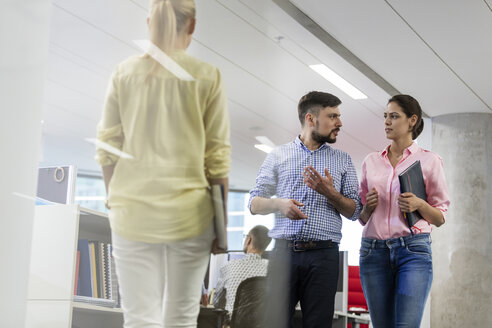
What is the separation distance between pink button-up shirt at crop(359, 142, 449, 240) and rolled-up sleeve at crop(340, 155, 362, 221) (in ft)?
0.51

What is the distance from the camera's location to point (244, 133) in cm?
212

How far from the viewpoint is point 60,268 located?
5.55 feet

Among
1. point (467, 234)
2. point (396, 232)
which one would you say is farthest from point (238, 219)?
point (467, 234)

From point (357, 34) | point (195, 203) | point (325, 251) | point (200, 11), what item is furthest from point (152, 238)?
point (357, 34)

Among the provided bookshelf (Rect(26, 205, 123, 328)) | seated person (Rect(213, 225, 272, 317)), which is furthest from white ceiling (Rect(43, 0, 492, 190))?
seated person (Rect(213, 225, 272, 317))

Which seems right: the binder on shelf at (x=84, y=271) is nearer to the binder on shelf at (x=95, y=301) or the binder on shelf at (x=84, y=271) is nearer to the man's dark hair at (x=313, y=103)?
the binder on shelf at (x=95, y=301)

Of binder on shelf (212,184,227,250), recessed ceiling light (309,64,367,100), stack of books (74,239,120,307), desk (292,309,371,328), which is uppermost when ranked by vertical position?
recessed ceiling light (309,64,367,100)

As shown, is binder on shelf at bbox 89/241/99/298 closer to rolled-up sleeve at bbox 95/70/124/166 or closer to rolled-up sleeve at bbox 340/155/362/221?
rolled-up sleeve at bbox 95/70/124/166

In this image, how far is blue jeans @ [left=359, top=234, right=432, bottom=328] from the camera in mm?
2619

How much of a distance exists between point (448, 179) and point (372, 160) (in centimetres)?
264

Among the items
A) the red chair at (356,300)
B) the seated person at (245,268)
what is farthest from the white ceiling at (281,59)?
the red chair at (356,300)

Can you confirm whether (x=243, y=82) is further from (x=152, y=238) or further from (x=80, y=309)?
(x=80, y=309)

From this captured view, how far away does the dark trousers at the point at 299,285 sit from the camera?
2.44m

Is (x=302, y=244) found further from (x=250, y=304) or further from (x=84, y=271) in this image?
(x=84, y=271)
